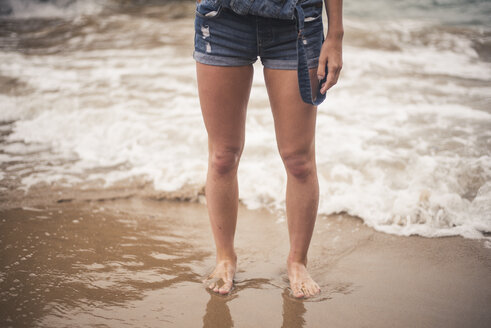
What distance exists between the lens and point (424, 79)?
18.1 feet

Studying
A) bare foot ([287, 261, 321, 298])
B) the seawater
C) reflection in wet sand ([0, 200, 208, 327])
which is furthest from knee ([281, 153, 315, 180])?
the seawater

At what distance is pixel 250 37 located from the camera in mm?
1617

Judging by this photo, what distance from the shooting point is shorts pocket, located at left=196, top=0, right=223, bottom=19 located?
61.8 inches

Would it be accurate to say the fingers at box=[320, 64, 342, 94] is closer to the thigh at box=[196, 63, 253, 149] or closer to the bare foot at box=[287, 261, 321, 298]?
the thigh at box=[196, 63, 253, 149]

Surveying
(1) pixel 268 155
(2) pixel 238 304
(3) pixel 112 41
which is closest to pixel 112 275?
(2) pixel 238 304

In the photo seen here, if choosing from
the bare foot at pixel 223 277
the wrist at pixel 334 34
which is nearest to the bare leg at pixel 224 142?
the bare foot at pixel 223 277

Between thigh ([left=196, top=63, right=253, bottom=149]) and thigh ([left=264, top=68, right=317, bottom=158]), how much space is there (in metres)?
0.11

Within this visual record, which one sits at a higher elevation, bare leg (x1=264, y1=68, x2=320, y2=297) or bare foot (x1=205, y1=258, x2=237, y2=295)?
bare leg (x1=264, y1=68, x2=320, y2=297)

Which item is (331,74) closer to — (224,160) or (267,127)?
(224,160)

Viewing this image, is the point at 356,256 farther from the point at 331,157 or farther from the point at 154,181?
the point at 154,181

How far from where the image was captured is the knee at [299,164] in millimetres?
1808

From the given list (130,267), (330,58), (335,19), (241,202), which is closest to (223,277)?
(130,267)

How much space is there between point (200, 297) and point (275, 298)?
13.6 inches

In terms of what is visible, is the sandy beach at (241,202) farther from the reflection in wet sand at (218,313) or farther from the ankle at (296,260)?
the ankle at (296,260)
